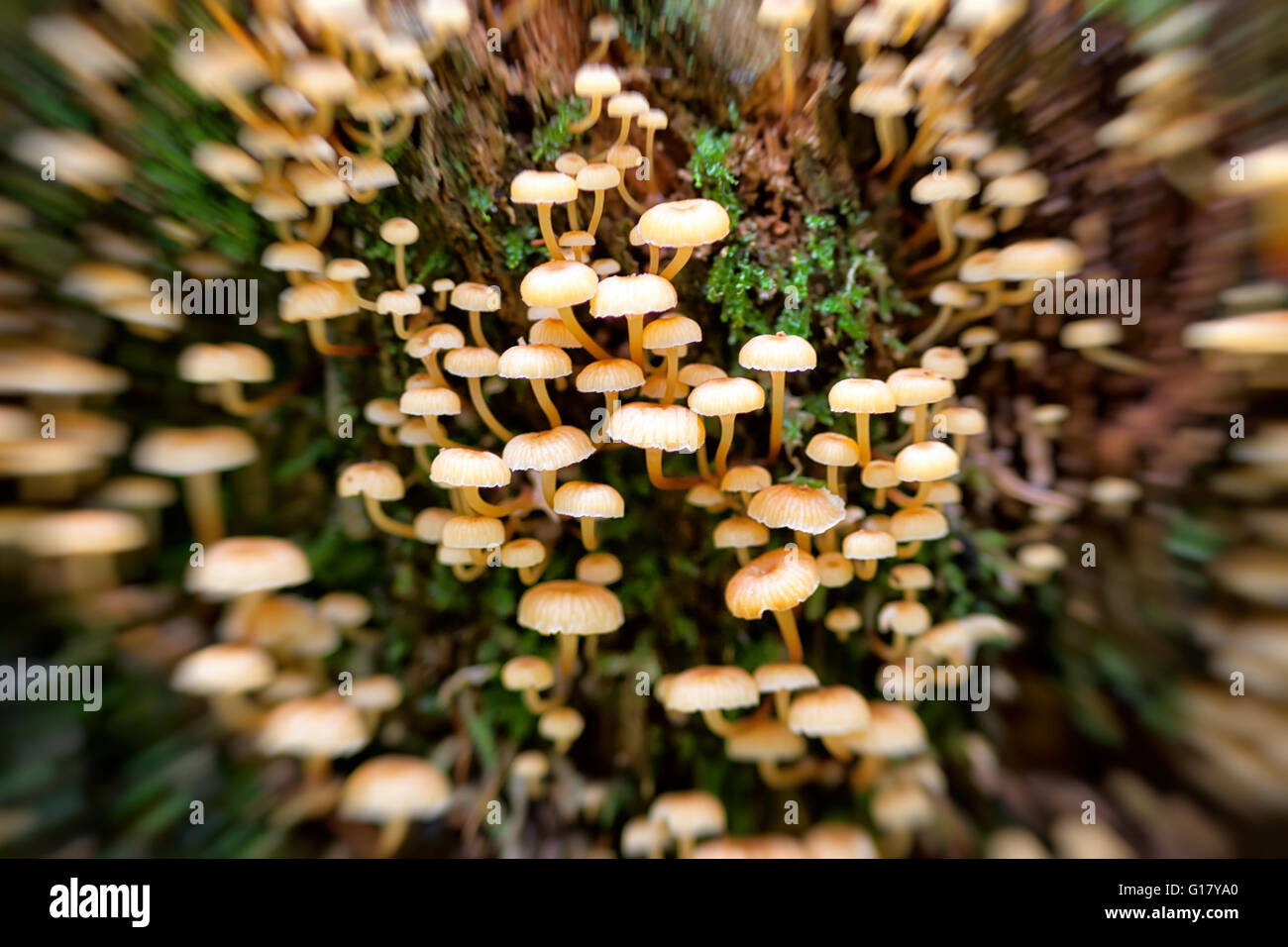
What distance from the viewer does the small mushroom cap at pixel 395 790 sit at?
62.2 inches

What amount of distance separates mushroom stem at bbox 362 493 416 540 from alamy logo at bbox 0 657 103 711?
845 millimetres

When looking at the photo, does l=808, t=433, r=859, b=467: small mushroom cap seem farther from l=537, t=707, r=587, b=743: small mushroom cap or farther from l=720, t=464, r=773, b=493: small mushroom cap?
l=537, t=707, r=587, b=743: small mushroom cap

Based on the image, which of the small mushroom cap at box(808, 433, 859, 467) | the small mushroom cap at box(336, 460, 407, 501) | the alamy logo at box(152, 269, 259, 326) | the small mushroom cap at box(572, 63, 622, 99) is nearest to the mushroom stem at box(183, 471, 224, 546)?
the small mushroom cap at box(336, 460, 407, 501)

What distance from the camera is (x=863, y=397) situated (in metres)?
1.91

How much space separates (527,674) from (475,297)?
1.25 meters

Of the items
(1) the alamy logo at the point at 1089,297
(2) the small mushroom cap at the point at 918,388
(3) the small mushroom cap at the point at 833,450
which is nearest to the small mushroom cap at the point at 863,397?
(2) the small mushroom cap at the point at 918,388

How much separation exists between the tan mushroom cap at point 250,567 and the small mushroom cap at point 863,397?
1.60 metres

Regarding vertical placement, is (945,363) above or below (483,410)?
above

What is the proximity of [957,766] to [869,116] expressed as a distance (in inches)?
95.7

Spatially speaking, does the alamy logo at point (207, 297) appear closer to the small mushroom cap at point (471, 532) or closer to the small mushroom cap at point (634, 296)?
the small mushroom cap at point (471, 532)

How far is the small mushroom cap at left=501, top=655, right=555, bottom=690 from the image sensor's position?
6.74 feet

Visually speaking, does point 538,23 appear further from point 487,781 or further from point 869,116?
point 487,781

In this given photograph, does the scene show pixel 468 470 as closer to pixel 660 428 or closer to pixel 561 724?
pixel 660 428
